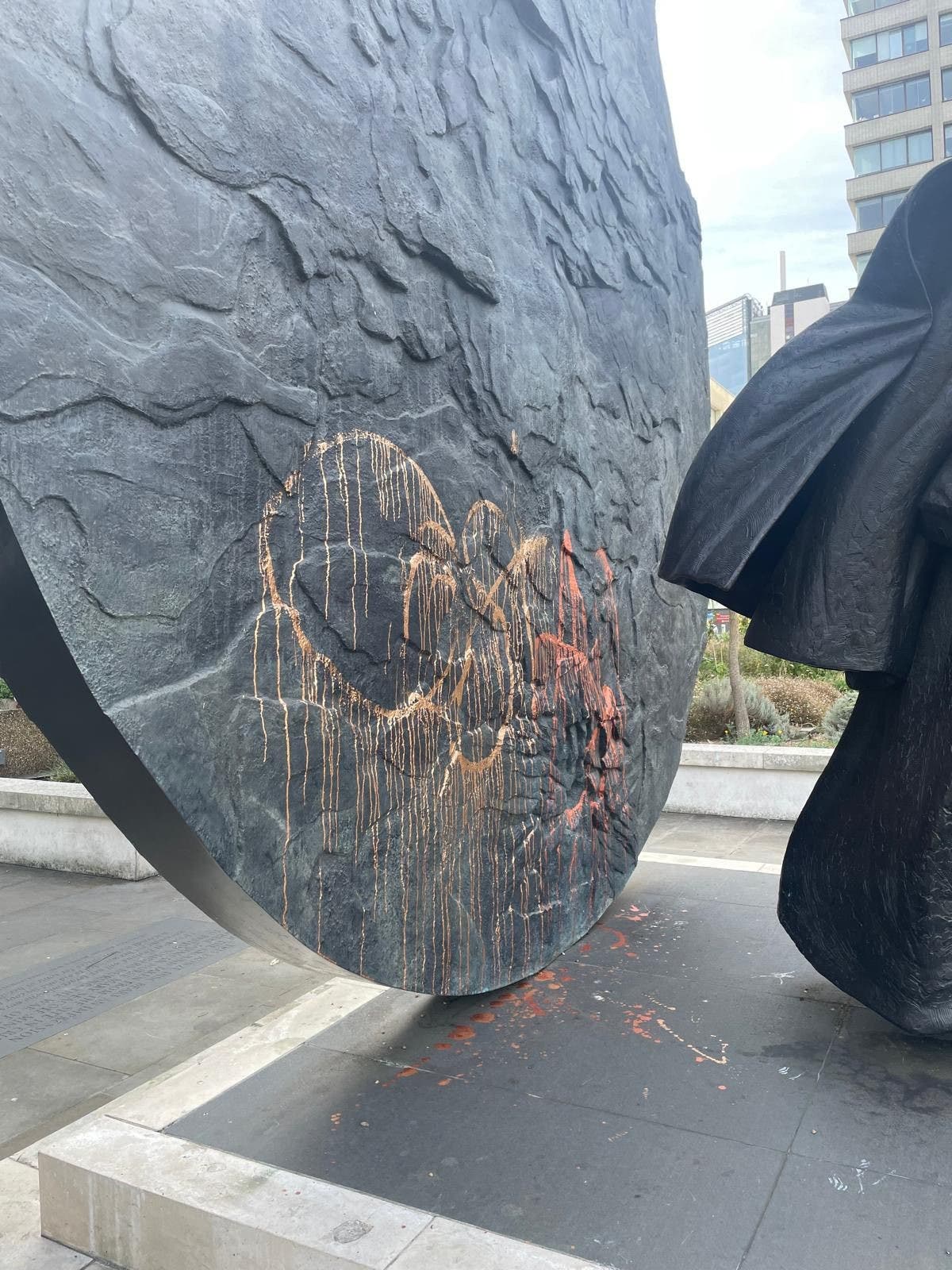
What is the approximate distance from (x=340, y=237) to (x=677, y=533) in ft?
4.21

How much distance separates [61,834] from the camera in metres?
7.57

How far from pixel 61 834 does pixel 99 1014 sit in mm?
3096

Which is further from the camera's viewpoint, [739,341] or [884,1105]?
[739,341]

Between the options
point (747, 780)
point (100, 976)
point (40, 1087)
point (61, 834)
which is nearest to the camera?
point (40, 1087)

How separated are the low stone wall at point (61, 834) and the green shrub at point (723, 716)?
6.15m

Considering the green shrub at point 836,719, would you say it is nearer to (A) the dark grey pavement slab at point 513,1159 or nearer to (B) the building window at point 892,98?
(A) the dark grey pavement slab at point 513,1159

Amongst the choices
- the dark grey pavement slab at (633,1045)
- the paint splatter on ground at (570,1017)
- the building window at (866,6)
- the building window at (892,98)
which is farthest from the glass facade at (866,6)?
the dark grey pavement slab at (633,1045)

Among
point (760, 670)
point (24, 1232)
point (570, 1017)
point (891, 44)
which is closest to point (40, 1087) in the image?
point (24, 1232)

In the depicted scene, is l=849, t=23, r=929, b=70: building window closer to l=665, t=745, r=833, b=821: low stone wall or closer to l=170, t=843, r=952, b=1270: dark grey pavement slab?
l=665, t=745, r=833, b=821: low stone wall

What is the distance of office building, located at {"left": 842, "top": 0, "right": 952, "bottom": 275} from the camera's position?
3744cm

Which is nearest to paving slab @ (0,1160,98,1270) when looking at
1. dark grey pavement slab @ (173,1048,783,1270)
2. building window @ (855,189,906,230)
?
dark grey pavement slab @ (173,1048,783,1270)

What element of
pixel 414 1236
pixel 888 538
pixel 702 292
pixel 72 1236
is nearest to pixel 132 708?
pixel 414 1236

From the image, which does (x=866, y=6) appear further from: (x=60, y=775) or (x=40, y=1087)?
(x=40, y=1087)

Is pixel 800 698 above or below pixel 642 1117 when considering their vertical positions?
above
